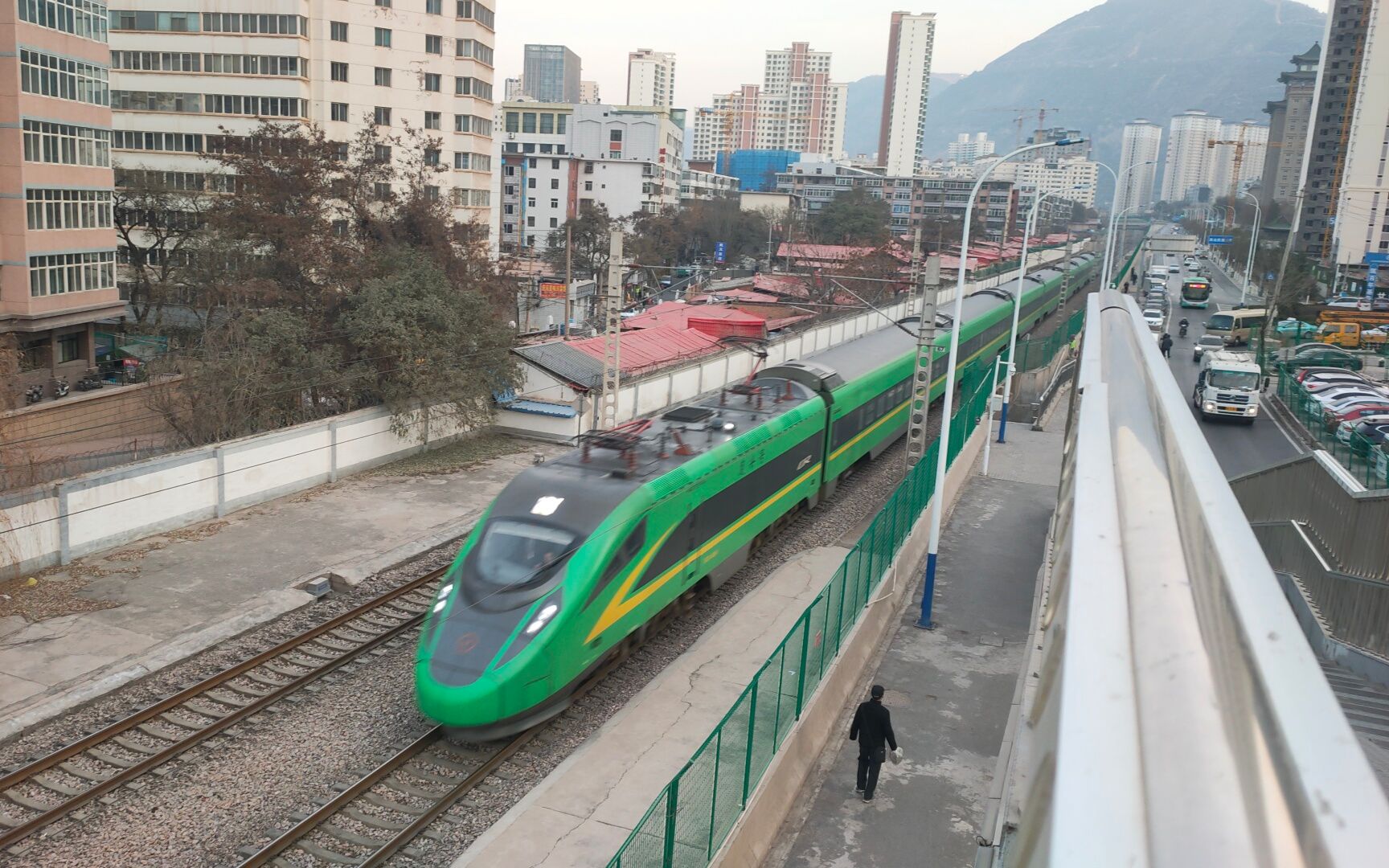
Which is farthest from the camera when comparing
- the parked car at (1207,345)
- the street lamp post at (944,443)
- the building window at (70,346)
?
the parked car at (1207,345)

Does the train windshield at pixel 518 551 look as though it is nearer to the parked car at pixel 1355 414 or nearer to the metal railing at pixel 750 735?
the metal railing at pixel 750 735

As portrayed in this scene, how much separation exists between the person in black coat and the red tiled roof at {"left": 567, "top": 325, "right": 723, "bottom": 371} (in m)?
20.9

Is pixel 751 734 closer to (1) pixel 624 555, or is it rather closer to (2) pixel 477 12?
(1) pixel 624 555

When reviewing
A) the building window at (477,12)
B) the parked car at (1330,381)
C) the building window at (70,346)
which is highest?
the building window at (477,12)

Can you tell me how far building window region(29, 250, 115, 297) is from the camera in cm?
3183

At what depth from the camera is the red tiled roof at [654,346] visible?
107 ft

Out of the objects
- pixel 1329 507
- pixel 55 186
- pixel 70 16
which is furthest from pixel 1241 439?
pixel 70 16

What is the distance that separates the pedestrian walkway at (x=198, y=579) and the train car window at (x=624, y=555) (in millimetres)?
6067

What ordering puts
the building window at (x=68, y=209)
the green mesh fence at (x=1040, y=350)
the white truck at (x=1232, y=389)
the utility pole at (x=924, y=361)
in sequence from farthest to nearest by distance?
the green mesh fence at (x=1040, y=350), the white truck at (x=1232, y=389), the building window at (x=68, y=209), the utility pole at (x=924, y=361)

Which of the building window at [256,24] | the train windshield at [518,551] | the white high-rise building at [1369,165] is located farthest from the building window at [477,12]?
the white high-rise building at [1369,165]

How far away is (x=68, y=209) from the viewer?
32812mm

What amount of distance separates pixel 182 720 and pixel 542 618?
4691 millimetres

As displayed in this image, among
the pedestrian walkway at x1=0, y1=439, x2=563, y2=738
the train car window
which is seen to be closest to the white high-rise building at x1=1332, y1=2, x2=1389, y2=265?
the pedestrian walkway at x1=0, y1=439, x2=563, y2=738

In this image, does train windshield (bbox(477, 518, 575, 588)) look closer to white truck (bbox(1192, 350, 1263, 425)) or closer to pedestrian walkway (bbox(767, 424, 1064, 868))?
pedestrian walkway (bbox(767, 424, 1064, 868))
